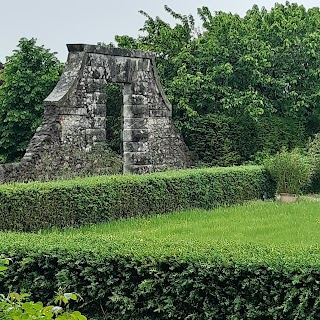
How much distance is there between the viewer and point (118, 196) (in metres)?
11.9

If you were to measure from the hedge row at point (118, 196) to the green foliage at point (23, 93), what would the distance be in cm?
525

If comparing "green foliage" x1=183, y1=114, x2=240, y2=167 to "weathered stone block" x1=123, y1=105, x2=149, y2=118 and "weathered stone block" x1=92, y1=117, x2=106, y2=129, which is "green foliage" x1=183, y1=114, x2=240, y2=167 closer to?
"weathered stone block" x1=123, y1=105, x2=149, y2=118

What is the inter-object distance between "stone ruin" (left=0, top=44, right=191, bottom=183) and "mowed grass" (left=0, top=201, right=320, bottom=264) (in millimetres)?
3256

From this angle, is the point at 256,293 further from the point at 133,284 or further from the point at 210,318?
the point at 133,284

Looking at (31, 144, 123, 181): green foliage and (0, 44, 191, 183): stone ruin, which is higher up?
(0, 44, 191, 183): stone ruin

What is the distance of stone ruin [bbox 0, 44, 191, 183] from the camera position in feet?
48.0

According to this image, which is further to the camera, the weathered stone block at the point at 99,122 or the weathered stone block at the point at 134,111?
the weathered stone block at the point at 134,111

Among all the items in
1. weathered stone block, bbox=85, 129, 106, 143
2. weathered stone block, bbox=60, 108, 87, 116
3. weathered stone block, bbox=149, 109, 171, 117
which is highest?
weathered stone block, bbox=149, 109, 171, 117

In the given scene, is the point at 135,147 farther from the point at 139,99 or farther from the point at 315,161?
the point at 315,161

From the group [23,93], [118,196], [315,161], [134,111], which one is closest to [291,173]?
[315,161]

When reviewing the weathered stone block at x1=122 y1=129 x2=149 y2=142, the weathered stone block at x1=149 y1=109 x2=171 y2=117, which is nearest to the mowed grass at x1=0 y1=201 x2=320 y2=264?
the weathered stone block at x1=122 y1=129 x2=149 y2=142

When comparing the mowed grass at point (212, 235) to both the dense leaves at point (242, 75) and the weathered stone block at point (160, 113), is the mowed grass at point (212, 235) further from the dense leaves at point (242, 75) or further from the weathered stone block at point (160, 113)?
the dense leaves at point (242, 75)

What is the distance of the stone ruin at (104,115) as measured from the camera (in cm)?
1462

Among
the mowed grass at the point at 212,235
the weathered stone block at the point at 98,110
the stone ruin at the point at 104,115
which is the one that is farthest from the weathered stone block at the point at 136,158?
the mowed grass at the point at 212,235
